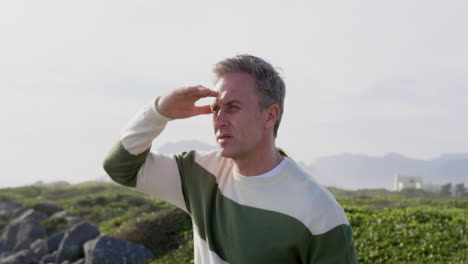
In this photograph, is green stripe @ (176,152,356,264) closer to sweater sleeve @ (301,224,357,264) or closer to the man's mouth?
sweater sleeve @ (301,224,357,264)

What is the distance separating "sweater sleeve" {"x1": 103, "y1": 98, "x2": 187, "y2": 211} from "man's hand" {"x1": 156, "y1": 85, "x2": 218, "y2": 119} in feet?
0.21

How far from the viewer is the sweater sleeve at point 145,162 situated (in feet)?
11.1

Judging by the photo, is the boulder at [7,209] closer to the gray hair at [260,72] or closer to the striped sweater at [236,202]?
the striped sweater at [236,202]

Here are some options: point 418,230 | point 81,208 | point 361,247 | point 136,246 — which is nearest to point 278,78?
point 361,247

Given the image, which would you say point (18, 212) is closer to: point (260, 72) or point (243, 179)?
point (243, 179)

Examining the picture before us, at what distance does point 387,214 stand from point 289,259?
9.67m

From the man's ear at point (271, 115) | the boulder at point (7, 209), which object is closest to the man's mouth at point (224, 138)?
the man's ear at point (271, 115)

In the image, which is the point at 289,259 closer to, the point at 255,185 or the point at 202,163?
the point at 255,185

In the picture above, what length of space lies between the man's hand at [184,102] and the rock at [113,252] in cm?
824

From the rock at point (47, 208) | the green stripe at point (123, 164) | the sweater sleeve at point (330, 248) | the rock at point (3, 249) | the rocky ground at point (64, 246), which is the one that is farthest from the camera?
the rock at point (47, 208)

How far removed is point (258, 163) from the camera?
3.29 m

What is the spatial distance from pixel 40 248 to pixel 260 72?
38.8 feet

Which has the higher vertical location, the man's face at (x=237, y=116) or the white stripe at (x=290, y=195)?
the man's face at (x=237, y=116)

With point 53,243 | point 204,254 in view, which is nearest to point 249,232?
point 204,254
